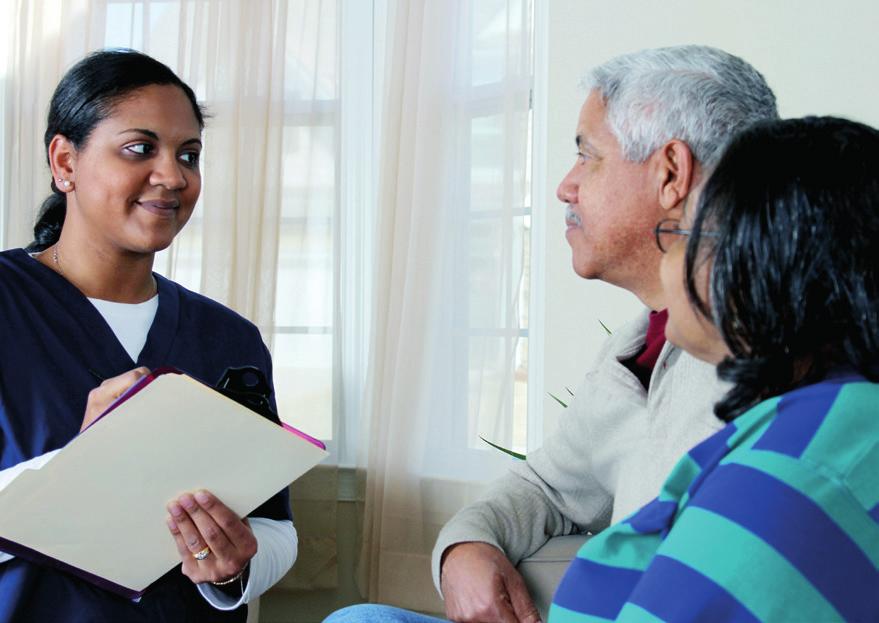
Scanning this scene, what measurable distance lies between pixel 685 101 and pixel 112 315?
0.99m

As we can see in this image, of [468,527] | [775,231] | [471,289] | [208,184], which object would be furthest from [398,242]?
[775,231]

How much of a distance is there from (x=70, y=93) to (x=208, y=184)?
4.13ft

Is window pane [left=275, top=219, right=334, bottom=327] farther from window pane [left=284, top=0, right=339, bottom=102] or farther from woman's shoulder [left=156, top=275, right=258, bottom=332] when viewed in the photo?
woman's shoulder [left=156, top=275, right=258, bottom=332]

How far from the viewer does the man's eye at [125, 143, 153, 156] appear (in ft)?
5.34

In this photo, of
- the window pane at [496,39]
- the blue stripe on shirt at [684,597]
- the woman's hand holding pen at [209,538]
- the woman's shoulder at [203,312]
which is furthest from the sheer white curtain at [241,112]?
the blue stripe on shirt at [684,597]

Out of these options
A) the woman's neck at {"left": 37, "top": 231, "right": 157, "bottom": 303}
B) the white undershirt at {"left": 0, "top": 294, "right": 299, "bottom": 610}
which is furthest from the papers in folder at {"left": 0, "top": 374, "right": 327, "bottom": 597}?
the woman's neck at {"left": 37, "top": 231, "right": 157, "bottom": 303}

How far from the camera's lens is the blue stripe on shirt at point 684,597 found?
72 cm

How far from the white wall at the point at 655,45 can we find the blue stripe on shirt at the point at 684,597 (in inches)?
67.8

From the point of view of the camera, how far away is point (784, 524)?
718 mm

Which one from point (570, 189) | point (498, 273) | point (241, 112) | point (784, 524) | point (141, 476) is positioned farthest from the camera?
point (241, 112)

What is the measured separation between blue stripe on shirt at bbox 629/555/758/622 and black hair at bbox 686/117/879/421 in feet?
0.56

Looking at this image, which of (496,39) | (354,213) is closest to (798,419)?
(496,39)

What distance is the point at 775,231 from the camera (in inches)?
30.5

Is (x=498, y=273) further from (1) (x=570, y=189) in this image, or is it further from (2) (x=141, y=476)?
(2) (x=141, y=476)
